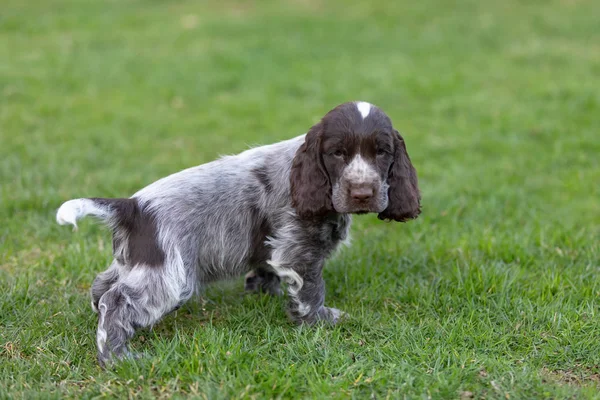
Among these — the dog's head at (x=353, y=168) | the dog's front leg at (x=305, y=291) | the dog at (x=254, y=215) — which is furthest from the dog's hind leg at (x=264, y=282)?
the dog's head at (x=353, y=168)

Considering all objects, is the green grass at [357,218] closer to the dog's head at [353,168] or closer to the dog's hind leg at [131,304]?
the dog's hind leg at [131,304]

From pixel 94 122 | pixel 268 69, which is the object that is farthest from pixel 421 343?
pixel 268 69

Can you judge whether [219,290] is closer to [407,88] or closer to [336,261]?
[336,261]

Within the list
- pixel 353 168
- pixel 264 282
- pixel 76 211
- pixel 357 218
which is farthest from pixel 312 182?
pixel 357 218

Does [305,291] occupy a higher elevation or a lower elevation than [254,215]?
lower

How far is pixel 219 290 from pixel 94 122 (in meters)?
4.50

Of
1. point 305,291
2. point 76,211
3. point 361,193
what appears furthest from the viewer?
point 305,291

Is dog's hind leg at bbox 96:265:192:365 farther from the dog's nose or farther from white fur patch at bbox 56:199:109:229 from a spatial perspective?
the dog's nose

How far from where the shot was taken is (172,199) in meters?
4.36

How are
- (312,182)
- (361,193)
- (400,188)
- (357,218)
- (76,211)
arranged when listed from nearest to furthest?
1. (76,211)
2. (361,193)
3. (312,182)
4. (400,188)
5. (357,218)

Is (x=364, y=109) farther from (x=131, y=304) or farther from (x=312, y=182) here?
(x=131, y=304)

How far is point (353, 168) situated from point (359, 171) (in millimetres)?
44

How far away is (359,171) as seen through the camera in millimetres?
4113

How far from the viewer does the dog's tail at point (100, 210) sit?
12.9 feet
